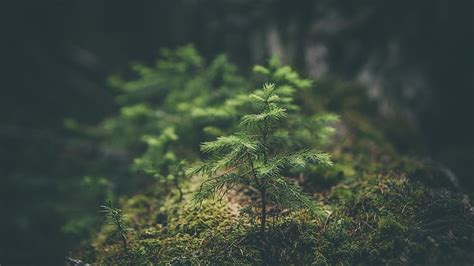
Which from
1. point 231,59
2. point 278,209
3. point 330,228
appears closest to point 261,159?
point 278,209

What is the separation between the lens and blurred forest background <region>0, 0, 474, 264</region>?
237 inches

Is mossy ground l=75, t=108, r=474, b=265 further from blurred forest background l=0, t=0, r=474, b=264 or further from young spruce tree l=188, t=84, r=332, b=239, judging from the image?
blurred forest background l=0, t=0, r=474, b=264

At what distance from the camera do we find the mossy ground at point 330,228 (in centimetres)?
357

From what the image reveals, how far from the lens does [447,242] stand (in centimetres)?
354

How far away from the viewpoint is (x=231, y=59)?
670 cm

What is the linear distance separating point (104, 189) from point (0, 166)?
99.2 inches

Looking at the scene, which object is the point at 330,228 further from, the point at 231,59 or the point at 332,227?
the point at 231,59

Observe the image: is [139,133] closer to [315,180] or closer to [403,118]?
[315,180]

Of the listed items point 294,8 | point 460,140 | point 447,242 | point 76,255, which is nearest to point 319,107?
point 294,8

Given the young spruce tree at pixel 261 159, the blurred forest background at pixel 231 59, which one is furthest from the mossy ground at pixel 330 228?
the blurred forest background at pixel 231 59

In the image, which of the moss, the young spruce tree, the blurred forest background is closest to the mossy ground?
the moss

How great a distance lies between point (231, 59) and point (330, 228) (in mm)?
3865

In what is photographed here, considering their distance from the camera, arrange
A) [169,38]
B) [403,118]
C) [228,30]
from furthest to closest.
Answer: [169,38] → [228,30] → [403,118]

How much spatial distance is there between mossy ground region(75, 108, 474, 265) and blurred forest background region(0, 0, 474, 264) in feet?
4.87
